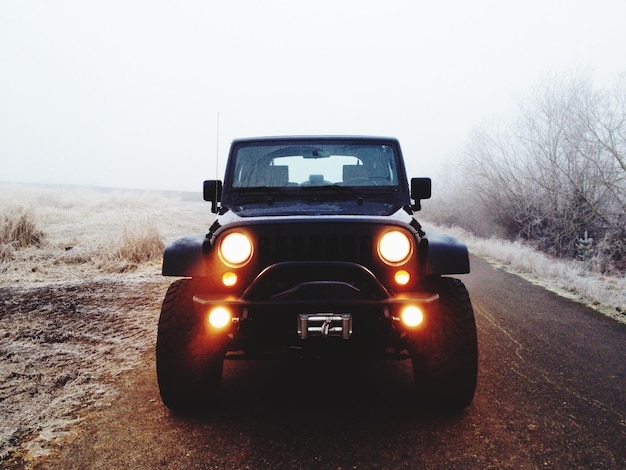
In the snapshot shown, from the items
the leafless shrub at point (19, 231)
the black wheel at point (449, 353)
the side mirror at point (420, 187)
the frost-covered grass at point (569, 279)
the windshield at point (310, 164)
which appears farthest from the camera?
the leafless shrub at point (19, 231)

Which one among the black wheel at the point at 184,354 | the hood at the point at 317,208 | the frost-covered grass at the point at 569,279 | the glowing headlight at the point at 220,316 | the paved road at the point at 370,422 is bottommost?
the paved road at the point at 370,422

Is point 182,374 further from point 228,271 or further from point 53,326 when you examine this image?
point 53,326

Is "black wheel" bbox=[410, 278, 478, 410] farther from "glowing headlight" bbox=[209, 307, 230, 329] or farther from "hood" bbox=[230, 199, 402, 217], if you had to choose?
"glowing headlight" bbox=[209, 307, 230, 329]

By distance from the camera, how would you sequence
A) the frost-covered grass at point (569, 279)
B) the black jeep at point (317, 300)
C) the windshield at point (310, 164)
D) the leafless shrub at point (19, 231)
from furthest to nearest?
1. the leafless shrub at point (19, 231)
2. the frost-covered grass at point (569, 279)
3. the windshield at point (310, 164)
4. the black jeep at point (317, 300)

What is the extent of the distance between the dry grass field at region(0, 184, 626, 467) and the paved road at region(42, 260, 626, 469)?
242mm

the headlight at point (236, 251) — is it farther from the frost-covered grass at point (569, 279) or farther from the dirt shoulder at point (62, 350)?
the frost-covered grass at point (569, 279)

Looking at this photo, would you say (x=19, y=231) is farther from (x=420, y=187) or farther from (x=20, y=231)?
(x=420, y=187)

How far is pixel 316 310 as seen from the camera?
7.36 ft

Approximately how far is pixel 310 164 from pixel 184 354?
1.83 m

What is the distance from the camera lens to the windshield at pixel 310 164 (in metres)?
3.52

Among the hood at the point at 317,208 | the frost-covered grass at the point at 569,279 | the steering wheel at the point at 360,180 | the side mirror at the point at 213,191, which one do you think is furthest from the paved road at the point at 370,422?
the frost-covered grass at the point at 569,279

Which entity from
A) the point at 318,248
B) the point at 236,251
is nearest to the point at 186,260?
the point at 236,251

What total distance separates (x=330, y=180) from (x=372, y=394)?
1.63 metres

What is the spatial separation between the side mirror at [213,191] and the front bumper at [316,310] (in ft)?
4.23
